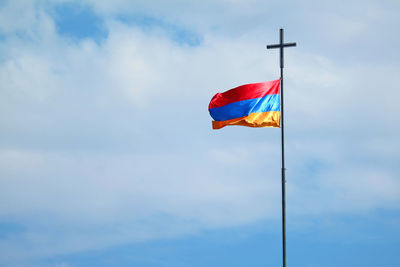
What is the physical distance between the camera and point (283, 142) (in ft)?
99.5

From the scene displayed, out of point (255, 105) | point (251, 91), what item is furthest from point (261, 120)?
point (251, 91)

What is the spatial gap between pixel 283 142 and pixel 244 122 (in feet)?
8.82

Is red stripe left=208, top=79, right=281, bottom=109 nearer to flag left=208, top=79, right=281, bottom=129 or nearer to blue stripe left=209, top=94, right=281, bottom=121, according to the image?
flag left=208, top=79, right=281, bottom=129

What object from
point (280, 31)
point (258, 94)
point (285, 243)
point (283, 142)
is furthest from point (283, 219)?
point (280, 31)

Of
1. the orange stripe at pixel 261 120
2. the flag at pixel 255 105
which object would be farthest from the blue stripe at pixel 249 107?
the orange stripe at pixel 261 120

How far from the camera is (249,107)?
3175 cm

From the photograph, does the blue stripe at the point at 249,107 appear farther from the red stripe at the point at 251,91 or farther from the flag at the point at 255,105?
the red stripe at the point at 251,91

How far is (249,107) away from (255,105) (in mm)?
355

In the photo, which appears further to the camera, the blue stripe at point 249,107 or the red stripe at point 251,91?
the red stripe at point 251,91

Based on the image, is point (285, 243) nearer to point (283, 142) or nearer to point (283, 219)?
point (283, 219)

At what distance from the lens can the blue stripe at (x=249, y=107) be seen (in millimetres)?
31500

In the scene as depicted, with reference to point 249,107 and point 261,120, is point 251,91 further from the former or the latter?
point 261,120

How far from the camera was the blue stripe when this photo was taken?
31500 millimetres

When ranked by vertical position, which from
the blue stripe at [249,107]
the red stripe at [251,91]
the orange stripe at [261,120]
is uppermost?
the red stripe at [251,91]
